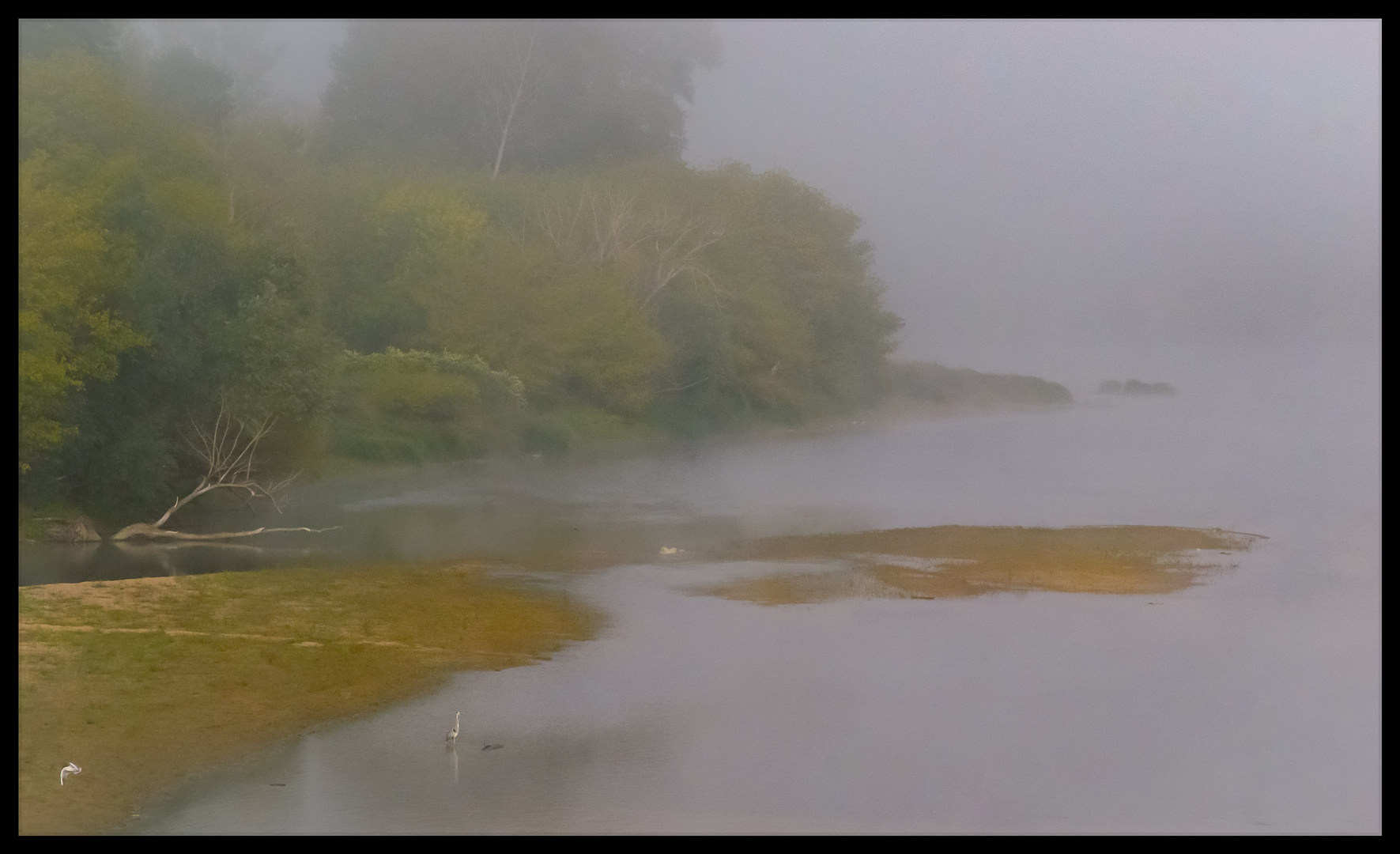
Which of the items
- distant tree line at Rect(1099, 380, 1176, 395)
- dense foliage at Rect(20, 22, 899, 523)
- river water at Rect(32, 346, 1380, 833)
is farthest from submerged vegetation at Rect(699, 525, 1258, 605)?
dense foliage at Rect(20, 22, 899, 523)

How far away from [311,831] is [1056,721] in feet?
23.6

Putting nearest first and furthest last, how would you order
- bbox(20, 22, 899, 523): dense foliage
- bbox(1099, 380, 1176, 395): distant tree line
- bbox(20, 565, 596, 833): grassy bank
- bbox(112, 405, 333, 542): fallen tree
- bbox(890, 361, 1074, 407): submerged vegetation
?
bbox(20, 565, 596, 833): grassy bank, bbox(112, 405, 333, 542): fallen tree, bbox(20, 22, 899, 523): dense foliage, bbox(1099, 380, 1176, 395): distant tree line, bbox(890, 361, 1074, 407): submerged vegetation

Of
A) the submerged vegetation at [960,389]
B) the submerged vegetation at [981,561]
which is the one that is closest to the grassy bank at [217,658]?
the submerged vegetation at [981,561]

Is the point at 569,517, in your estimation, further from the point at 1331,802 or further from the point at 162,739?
the point at 1331,802

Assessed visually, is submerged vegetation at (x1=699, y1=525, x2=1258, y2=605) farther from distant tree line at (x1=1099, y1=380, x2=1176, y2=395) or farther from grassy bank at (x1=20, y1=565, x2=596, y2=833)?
distant tree line at (x1=1099, y1=380, x2=1176, y2=395)

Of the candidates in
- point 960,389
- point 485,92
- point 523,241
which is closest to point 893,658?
point 960,389

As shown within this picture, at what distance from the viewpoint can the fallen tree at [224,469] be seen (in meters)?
17.5

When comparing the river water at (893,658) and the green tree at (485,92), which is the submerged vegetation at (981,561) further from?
the green tree at (485,92)

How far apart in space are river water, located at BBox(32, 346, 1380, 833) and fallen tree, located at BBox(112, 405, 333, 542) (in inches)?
35.5

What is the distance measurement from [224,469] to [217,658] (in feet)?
21.0

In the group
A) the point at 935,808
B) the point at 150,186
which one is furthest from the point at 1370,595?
the point at 150,186

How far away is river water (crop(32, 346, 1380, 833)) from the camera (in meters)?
10.2

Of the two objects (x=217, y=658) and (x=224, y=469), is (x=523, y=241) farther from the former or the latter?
(x=217, y=658)

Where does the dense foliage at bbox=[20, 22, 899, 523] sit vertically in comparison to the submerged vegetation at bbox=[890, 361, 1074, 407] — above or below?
above
